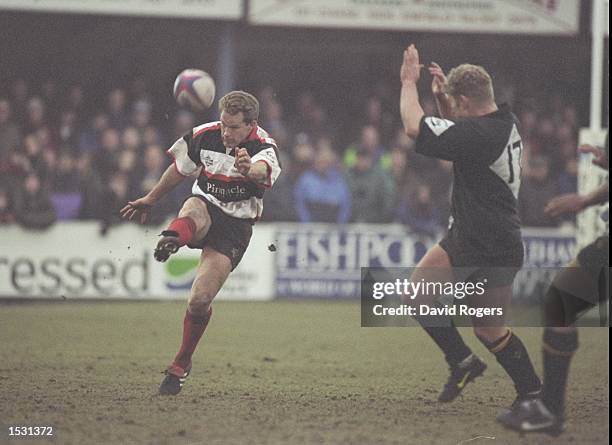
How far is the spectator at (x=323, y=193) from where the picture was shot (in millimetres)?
10258

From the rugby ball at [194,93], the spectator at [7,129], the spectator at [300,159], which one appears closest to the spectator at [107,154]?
the spectator at [7,129]

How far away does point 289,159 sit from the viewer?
1025cm

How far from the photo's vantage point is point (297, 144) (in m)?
10.2

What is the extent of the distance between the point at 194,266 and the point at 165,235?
4.64 metres

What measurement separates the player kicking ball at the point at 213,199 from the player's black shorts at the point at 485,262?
1.07 meters

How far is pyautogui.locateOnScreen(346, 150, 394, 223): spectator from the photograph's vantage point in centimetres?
1058

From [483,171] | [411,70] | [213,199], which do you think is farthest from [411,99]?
[213,199]

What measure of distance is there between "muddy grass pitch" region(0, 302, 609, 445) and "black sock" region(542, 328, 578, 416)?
198mm

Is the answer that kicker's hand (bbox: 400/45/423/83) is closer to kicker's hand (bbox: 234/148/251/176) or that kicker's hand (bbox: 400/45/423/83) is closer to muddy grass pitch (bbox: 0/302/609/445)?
kicker's hand (bbox: 234/148/251/176)

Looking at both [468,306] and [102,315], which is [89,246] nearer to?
[102,315]

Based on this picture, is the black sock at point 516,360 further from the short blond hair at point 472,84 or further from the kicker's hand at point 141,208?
the kicker's hand at point 141,208

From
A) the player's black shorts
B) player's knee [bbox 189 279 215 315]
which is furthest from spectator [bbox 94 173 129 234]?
the player's black shorts

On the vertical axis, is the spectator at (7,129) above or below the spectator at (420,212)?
above

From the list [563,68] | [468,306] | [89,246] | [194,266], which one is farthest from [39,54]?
[468,306]
